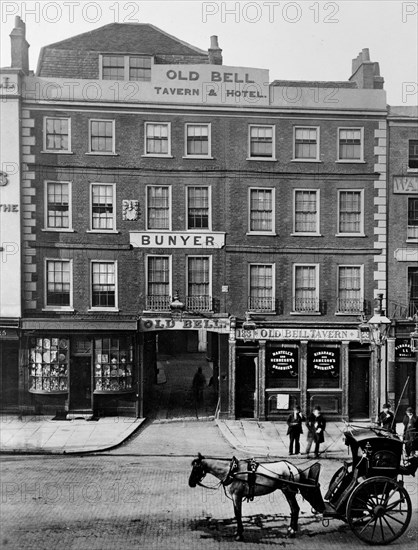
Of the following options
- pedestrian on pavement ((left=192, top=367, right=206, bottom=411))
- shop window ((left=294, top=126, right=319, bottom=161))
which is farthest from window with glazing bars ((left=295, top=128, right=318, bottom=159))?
pedestrian on pavement ((left=192, top=367, right=206, bottom=411))

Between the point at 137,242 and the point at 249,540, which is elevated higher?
the point at 137,242

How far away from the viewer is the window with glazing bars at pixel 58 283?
862 inches

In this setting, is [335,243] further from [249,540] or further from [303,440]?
[249,540]

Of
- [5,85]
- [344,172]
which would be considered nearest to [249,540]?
[344,172]

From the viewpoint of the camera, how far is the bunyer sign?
22031mm

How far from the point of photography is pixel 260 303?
22297mm

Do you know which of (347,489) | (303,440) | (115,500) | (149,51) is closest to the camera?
(347,489)

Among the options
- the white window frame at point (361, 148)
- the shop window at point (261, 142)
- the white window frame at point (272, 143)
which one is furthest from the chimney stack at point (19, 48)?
the white window frame at point (361, 148)

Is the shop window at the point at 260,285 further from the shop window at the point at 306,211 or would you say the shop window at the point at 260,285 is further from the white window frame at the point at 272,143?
the white window frame at the point at 272,143

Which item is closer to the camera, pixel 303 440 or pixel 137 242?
pixel 303 440

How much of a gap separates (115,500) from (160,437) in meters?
6.92

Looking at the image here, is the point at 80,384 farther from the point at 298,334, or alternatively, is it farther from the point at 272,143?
the point at 272,143

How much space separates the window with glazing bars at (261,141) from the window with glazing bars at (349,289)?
5678 mm

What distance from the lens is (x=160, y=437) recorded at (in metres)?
19.2
